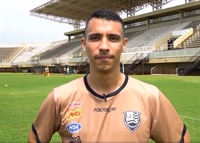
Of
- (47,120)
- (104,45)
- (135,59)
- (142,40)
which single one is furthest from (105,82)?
(142,40)

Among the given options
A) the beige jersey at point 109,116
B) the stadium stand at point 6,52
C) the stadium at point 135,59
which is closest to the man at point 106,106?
the beige jersey at point 109,116

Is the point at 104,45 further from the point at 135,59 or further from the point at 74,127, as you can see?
the point at 135,59

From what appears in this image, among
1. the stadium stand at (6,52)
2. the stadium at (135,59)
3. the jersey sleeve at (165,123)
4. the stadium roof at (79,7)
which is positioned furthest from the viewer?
the stadium stand at (6,52)

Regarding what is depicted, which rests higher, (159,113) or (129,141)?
(159,113)

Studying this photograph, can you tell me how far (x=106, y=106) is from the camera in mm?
2248

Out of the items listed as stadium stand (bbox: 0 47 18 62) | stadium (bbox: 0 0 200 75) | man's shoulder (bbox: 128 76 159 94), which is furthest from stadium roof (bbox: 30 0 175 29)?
man's shoulder (bbox: 128 76 159 94)

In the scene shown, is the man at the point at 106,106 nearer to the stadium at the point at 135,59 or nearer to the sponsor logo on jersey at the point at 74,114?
the sponsor logo on jersey at the point at 74,114

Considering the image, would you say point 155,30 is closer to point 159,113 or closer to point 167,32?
point 167,32

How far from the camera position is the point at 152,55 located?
42094mm

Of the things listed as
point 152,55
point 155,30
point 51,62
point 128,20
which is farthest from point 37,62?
point 152,55

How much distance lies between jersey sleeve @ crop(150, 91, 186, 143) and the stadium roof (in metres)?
61.8

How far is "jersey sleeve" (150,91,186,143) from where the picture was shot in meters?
2.28

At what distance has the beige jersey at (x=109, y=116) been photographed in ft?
7.14

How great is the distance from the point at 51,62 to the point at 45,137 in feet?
205
